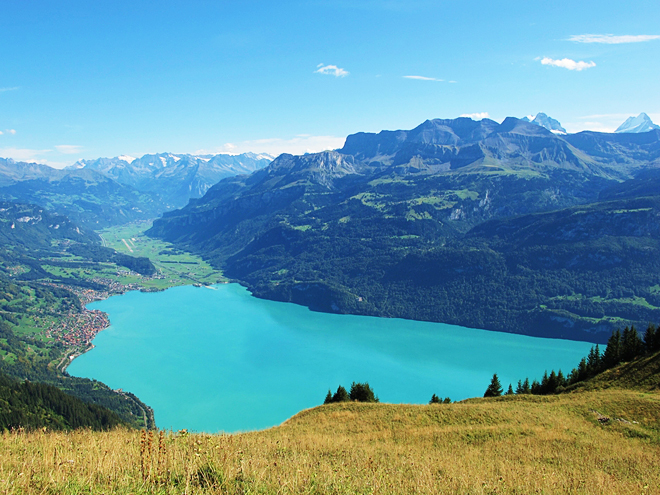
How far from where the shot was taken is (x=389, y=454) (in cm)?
977

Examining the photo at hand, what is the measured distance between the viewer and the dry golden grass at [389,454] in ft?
16.4

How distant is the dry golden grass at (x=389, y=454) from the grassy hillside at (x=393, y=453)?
0.10ft

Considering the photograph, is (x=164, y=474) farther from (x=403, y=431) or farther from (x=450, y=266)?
(x=450, y=266)

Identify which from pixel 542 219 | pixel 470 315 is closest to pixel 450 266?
pixel 470 315

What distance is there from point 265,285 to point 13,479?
552 ft

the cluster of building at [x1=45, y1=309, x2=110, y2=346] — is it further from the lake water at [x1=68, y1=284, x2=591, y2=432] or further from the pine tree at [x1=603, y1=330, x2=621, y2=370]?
the pine tree at [x1=603, y1=330, x2=621, y2=370]

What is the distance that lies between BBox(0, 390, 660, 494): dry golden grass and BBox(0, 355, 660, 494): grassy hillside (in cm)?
3

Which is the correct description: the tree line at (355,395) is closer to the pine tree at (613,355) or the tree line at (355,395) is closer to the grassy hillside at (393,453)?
the grassy hillside at (393,453)

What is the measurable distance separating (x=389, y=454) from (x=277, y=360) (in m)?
86.2

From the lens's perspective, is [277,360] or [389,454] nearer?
[389,454]

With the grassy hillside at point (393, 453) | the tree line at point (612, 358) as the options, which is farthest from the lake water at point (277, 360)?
the grassy hillside at point (393, 453)

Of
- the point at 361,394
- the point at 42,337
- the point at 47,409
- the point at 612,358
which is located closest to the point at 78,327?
the point at 42,337

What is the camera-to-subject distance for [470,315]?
12731cm

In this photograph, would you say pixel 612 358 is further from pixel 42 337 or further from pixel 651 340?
pixel 42 337
